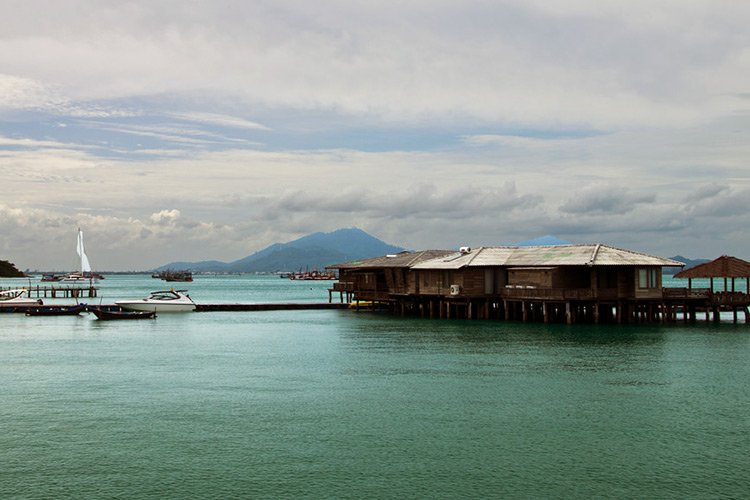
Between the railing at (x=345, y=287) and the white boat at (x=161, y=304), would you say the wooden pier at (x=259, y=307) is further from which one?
the railing at (x=345, y=287)

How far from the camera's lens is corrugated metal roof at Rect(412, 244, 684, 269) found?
181 feet

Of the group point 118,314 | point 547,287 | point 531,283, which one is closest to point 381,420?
point 547,287

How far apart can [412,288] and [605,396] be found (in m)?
41.0

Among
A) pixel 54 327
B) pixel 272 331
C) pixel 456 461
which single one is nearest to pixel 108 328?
pixel 54 327

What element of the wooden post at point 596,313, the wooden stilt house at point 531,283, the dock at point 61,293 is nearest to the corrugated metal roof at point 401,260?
the wooden stilt house at point 531,283

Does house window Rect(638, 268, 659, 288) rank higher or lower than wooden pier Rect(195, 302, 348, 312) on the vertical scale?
higher

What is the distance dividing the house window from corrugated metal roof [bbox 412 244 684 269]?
0.91 metres

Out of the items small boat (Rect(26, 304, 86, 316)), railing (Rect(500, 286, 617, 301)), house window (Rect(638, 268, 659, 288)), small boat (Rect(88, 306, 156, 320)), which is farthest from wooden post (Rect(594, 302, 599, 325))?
small boat (Rect(26, 304, 86, 316))

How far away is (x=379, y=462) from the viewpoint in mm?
20672

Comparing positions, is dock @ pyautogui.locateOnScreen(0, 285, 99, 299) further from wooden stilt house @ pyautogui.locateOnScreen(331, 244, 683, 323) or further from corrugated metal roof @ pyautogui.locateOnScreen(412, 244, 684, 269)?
corrugated metal roof @ pyautogui.locateOnScreen(412, 244, 684, 269)

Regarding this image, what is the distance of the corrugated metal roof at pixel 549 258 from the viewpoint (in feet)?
181

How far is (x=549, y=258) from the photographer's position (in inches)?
2322

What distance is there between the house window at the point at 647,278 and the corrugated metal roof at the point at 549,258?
2.98 feet

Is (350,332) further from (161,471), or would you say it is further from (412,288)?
(161,471)
